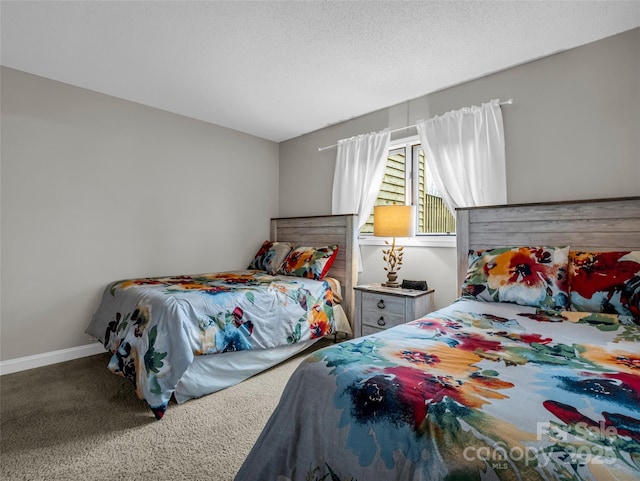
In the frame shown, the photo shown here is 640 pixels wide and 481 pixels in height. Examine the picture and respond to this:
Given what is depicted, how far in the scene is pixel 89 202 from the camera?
10.0 feet

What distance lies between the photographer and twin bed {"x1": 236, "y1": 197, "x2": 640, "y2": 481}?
694 millimetres

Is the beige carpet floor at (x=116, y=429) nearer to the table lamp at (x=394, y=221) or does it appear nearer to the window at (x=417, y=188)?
the table lamp at (x=394, y=221)

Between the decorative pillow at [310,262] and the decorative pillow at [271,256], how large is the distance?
0.17 m

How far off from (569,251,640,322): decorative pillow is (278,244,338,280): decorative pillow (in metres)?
2.02

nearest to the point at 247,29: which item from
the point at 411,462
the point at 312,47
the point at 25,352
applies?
the point at 312,47

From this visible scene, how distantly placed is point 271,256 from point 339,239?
33.4 inches

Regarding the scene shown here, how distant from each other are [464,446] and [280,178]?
4190mm

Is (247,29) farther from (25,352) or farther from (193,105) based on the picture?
(25,352)

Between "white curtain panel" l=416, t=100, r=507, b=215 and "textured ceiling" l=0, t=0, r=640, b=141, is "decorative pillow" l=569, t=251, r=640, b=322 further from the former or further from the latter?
"textured ceiling" l=0, t=0, r=640, b=141

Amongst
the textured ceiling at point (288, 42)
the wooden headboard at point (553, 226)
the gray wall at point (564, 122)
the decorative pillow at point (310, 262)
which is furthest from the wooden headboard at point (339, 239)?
the textured ceiling at point (288, 42)

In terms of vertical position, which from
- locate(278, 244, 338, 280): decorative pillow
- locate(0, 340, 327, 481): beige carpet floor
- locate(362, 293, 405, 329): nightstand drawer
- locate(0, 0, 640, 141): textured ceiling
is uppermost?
locate(0, 0, 640, 141): textured ceiling

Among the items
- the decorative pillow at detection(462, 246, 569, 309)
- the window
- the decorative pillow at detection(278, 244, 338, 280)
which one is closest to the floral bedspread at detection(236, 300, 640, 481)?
the decorative pillow at detection(462, 246, 569, 309)

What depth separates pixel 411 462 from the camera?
2.54ft

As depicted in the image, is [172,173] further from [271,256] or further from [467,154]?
[467,154]
